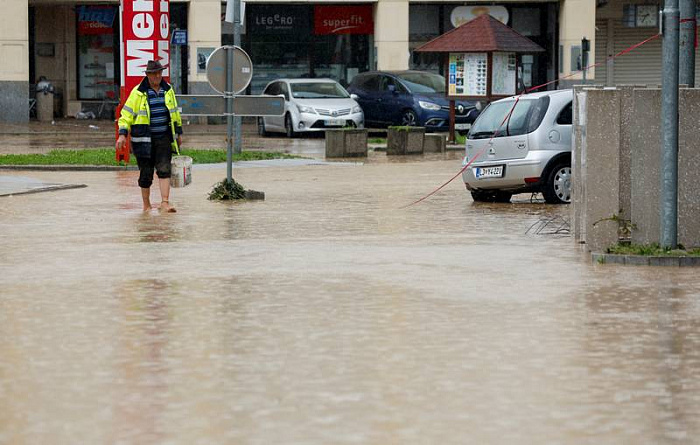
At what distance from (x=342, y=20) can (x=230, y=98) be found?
29.8 meters

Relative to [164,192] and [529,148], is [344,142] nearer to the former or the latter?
[529,148]

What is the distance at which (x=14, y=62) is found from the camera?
44875 millimetres

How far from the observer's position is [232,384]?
749cm

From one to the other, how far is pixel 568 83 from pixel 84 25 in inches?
605

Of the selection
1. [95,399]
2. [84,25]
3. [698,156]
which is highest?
[84,25]

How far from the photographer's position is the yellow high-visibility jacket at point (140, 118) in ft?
57.6

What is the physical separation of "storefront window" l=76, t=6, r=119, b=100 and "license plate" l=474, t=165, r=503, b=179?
31.4 metres

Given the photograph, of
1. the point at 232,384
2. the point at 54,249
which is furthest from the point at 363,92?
the point at 232,384

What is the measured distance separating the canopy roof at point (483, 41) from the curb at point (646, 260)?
75.4ft

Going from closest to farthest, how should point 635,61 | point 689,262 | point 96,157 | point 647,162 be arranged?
1. point 689,262
2. point 647,162
3. point 96,157
4. point 635,61

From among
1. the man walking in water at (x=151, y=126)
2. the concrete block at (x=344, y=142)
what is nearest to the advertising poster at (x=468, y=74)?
the concrete block at (x=344, y=142)

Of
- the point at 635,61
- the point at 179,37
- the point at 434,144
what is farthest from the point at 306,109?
the point at 635,61

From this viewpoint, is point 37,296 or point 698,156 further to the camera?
point 698,156

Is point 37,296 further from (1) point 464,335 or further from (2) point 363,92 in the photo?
(2) point 363,92
